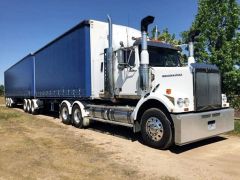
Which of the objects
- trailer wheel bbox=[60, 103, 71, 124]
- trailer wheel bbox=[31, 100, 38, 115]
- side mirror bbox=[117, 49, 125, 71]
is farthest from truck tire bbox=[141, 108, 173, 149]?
trailer wheel bbox=[31, 100, 38, 115]

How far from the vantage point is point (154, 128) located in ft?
26.6

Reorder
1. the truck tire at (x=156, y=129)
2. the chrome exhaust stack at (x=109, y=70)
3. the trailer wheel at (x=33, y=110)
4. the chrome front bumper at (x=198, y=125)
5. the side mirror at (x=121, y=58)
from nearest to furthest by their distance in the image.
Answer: the chrome front bumper at (x=198, y=125), the truck tire at (x=156, y=129), the side mirror at (x=121, y=58), the chrome exhaust stack at (x=109, y=70), the trailer wheel at (x=33, y=110)

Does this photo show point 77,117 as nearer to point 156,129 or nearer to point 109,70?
point 109,70

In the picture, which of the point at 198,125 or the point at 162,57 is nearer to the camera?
the point at 198,125

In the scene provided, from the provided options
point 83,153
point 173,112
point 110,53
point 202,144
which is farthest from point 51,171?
point 110,53

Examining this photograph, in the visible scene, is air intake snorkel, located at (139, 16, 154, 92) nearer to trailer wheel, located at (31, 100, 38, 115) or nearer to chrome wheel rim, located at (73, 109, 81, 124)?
chrome wheel rim, located at (73, 109, 81, 124)

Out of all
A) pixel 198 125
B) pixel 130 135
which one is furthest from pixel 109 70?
pixel 198 125

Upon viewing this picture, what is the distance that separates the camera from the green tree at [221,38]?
52.4 ft

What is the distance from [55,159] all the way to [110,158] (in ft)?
4.20

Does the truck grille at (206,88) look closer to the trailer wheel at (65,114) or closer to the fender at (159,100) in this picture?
the fender at (159,100)

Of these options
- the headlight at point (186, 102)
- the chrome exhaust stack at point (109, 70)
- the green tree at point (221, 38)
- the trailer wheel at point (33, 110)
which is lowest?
the trailer wheel at point (33, 110)

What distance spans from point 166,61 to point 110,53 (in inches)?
80.9

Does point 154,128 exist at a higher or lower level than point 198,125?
lower

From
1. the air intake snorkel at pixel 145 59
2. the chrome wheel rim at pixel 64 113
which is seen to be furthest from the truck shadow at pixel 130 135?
the air intake snorkel at pixel 145 59
